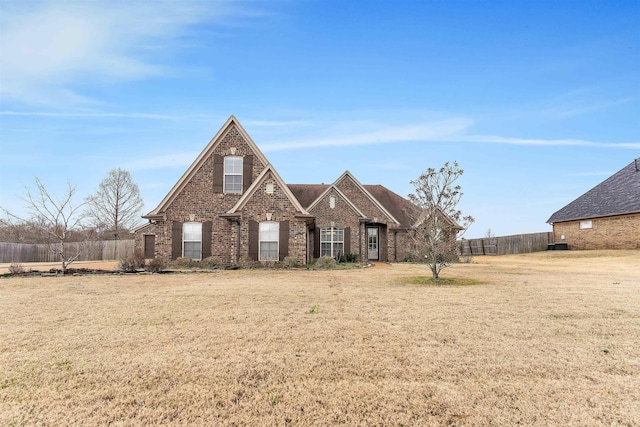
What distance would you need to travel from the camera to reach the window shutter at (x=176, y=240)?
20.4 metres

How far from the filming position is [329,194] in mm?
25406

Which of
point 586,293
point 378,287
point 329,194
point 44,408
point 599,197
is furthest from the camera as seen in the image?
point 599,197

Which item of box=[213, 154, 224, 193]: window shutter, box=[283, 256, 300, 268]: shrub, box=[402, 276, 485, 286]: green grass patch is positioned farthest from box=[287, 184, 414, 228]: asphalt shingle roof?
box=[402, 276, 485, 286]: green grass patch

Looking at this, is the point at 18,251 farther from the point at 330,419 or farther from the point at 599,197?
the point at 599,197

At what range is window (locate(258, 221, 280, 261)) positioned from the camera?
20000mm

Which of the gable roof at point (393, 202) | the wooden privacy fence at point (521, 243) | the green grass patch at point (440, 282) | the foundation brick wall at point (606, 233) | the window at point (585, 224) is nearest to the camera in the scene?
the green grass patch at point (440, 282)

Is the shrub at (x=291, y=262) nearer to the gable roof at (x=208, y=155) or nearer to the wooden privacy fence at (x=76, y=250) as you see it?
the gable roof at (x=208, y=155)

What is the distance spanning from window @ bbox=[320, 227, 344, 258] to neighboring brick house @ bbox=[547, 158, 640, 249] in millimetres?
23284

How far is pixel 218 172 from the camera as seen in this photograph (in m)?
21.1

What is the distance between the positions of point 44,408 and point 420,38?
59.9 feet

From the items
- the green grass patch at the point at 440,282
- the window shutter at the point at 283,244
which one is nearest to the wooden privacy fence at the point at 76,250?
the window shutter at the point at 283,244

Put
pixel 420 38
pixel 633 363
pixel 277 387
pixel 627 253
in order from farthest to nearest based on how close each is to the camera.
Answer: pixel 627 253
pixel 420 38
pixel 633 363
pixel 277 387

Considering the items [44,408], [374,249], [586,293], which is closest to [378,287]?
[586,293]

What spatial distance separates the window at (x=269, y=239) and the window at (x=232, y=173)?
2796 millimetres
